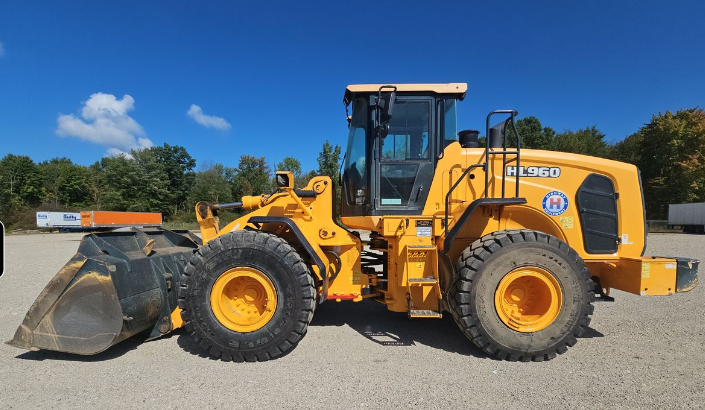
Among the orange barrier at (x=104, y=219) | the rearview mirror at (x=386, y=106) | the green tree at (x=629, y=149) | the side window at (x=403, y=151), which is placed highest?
the green tree at (x=629, y=149)

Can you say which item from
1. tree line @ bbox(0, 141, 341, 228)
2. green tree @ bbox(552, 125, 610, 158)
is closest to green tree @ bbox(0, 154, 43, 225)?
tree line @ bbox(0, 141, 341, 228)

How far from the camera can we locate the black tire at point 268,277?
11.3 feet

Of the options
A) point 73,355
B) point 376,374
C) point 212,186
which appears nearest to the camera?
point 376,374

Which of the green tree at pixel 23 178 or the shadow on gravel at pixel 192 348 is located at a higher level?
the green tree at pixel 23 178

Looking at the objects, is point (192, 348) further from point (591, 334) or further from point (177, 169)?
point (177, 169)

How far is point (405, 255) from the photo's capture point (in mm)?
3881

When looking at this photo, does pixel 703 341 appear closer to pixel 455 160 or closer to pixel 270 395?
pixel 455 160

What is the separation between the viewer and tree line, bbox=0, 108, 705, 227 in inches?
1230

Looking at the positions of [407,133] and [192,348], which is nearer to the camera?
[192,348]

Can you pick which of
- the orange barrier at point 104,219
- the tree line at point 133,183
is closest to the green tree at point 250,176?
the tree line at point 133,183

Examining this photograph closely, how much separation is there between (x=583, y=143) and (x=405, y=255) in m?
41.6

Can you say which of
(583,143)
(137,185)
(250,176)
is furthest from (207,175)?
(583,143)

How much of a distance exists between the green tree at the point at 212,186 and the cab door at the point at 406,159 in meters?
35.8

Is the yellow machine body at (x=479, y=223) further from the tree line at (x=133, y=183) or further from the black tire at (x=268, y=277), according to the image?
the tree line at (x=133, y=183)
